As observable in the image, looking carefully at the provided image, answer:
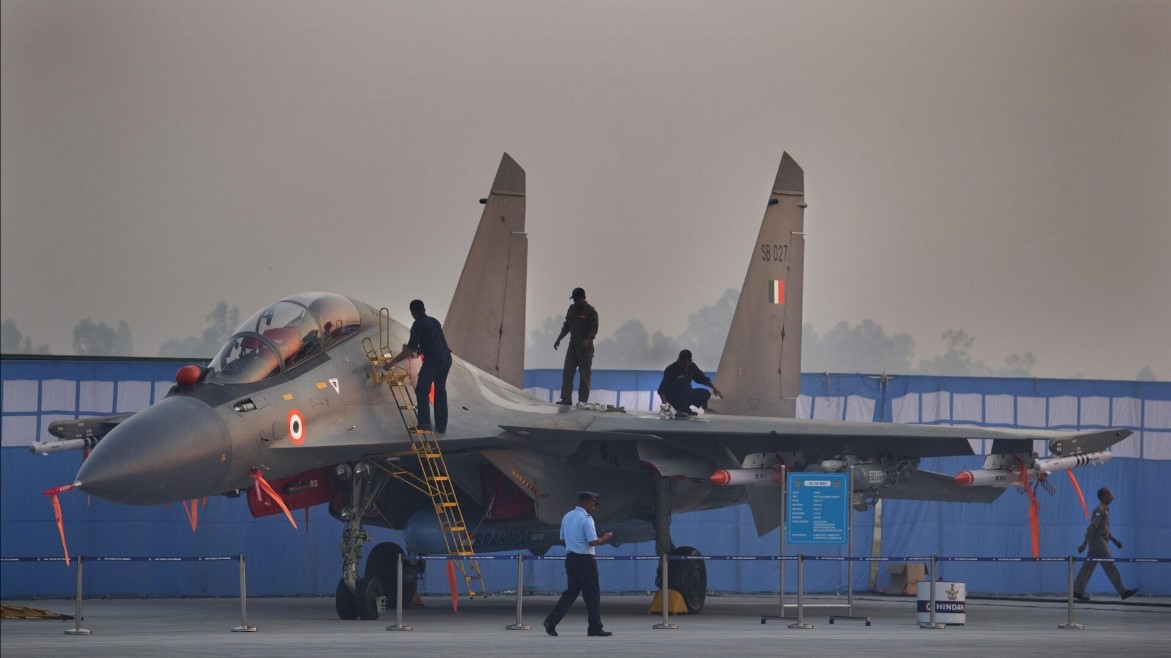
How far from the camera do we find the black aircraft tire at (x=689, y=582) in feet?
55.5

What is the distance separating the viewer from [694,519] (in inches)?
843

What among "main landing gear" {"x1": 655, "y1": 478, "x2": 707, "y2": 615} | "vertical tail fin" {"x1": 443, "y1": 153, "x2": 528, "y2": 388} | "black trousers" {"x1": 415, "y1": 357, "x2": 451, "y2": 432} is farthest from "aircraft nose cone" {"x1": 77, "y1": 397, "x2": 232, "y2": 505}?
"vertical tail fin" {"x1": 443, "y1": 153, "x2": 528, "y2": 388}

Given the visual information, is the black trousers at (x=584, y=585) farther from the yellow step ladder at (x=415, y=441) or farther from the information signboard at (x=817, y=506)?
the information signboard at (x=817, y=506)

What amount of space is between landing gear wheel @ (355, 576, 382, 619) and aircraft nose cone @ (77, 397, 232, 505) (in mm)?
2085

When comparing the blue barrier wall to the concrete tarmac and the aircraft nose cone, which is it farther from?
Answer: the aircraft nose cone

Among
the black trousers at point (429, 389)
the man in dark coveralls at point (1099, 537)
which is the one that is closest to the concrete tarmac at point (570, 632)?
the man in dark coveralls at point (1099, 537)

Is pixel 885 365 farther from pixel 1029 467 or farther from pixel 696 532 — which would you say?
pixel 1029 467

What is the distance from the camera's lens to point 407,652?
34.0ft

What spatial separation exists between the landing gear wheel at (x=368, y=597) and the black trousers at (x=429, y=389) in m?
1.62

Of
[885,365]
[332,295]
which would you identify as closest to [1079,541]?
[885,365]

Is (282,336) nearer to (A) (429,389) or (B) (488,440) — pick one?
(A) (429,389)

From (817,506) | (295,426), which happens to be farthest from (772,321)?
(295,426)

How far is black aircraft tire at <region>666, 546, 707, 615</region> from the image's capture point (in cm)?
1692

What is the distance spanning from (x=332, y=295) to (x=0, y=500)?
288 inches
